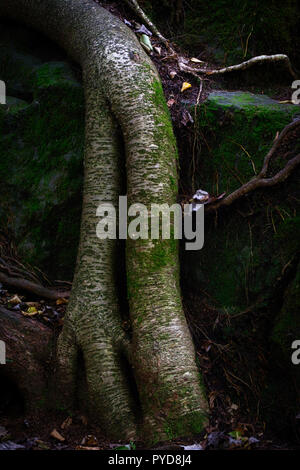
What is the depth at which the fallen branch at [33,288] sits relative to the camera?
131 inches

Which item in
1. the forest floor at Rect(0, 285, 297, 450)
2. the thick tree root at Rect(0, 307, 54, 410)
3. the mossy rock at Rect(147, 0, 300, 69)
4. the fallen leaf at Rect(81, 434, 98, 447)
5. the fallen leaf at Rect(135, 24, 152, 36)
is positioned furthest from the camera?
the fallen leaf at Rect(135, 24, 152, 36)

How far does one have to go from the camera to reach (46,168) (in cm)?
368

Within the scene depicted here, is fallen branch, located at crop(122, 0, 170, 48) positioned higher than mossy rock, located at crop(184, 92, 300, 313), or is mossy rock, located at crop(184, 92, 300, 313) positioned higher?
fallen branch, located at crop(122, 0, 170, 48)

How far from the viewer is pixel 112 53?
3311mm

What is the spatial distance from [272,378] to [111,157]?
2.09 metres

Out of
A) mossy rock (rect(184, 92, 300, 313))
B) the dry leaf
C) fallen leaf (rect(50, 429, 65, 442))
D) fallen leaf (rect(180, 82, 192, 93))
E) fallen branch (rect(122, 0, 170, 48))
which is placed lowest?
fallen leaf (rect(50, 429, 65, 442))

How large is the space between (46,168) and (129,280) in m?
1.55

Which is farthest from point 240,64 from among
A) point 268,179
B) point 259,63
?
point 268,179

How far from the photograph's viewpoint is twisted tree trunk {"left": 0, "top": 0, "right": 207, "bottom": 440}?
253cm

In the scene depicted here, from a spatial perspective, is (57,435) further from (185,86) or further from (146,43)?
(146,43)

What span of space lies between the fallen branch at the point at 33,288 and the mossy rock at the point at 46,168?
8.2 inches

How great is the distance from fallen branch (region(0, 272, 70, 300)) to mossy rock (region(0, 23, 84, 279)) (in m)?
0.21

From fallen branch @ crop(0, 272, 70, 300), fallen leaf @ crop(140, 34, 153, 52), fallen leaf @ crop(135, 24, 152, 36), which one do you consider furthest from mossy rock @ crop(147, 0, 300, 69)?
fallen branch @ crop(0, 272, 70, 300)

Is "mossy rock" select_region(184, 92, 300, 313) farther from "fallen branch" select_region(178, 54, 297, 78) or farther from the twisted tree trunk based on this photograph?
"fallen branch" select_region(178, 54, 297, 78)
